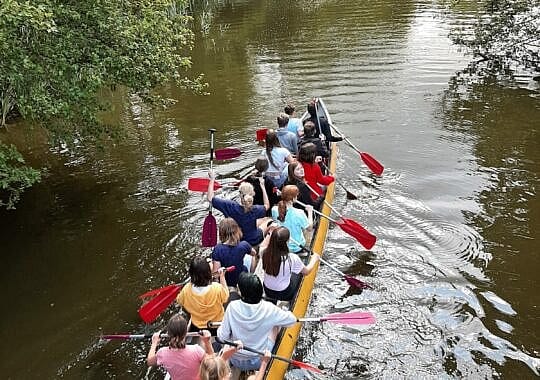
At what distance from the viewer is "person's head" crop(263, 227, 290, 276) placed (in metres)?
6.29

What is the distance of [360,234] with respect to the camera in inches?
372

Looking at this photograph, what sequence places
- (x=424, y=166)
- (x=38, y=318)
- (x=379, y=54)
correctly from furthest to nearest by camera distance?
(x=379, y=54) < (x=424, y=166) < (x=38, y=318)

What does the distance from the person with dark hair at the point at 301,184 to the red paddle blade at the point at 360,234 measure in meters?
0.65

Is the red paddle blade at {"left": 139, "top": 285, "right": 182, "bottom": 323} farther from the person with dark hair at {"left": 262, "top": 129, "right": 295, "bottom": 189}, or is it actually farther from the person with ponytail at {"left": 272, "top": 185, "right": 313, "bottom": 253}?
the person with dark hair at {"left": 262, "top": 129, "right": 295, "bottom": 189}

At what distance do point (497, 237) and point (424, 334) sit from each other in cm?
323

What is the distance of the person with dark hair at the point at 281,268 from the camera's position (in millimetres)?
6363

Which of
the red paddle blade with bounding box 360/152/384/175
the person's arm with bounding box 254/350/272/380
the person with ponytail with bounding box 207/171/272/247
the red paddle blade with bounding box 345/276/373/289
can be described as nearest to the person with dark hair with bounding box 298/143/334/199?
the red paddle blade with bounding box 345/276/373/289

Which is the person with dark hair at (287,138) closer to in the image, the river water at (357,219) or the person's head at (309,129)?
the person's head at (309,129)

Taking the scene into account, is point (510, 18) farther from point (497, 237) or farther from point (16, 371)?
point (16, 371)

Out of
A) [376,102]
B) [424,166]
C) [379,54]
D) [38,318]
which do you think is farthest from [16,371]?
[379,54]

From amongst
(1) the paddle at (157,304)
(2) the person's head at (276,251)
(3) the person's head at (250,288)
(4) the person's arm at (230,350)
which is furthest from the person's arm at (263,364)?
(1) the paddle at (157,304)

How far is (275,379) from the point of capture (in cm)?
628

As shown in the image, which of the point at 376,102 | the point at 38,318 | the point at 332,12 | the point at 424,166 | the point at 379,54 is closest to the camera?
the point at 38,318

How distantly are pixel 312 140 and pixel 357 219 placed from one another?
1.87 meters
